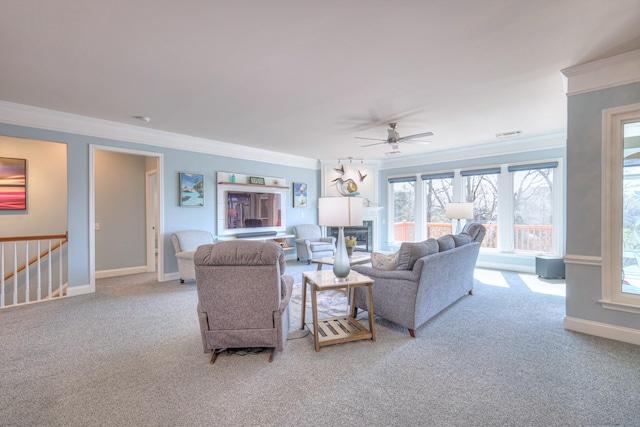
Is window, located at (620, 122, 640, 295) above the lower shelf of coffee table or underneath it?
above

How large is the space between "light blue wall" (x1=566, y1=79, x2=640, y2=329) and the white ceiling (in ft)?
1.43

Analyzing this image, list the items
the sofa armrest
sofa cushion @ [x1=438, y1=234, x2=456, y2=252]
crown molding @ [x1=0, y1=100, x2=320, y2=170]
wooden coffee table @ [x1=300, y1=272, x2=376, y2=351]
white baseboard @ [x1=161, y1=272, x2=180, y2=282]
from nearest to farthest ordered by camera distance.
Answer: the sofa armrest
wooden coffee table @ [x1=300, y1=272, x2=376, y2=351]
sofa cushion @ [x1=438, y1=234, x2=456, y2=252]
crown molding @ [x1=0, y1=100, x2=320, y2=170]
white baseboard @ [x1=161, y1=272, x2=180, y2=282]

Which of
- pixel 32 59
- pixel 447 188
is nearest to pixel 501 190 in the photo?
pixel 447 188

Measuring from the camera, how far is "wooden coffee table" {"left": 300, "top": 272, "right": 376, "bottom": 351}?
257 cm

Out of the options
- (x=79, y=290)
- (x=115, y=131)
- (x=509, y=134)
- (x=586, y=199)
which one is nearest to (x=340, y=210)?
(x=586, y=199)

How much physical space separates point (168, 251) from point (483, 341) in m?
4.91

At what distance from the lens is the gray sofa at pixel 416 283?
9.12ft

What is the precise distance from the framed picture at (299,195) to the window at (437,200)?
299cm

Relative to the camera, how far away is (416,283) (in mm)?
2754

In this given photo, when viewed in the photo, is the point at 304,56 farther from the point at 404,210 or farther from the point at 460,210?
the point at 404,210

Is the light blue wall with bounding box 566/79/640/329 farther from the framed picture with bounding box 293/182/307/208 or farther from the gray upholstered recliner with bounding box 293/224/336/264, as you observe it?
the framed picture with bounding box 293/182/307/208

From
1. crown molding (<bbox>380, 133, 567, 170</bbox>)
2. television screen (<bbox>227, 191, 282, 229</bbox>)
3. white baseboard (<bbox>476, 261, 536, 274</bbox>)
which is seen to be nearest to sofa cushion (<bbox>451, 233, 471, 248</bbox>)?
white baseboard (<bbox>476, 261, 536, 274</bbox>)

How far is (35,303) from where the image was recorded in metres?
3.85

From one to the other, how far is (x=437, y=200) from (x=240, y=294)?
234 inches
